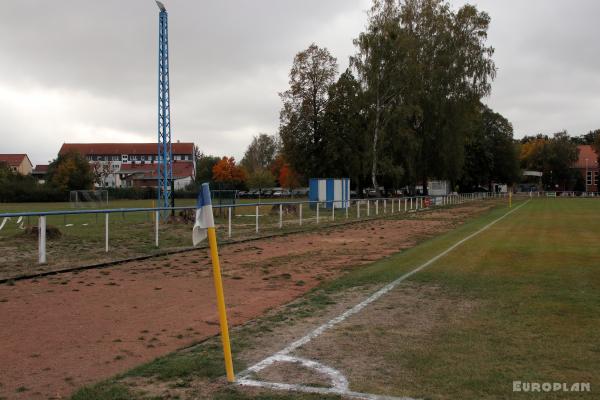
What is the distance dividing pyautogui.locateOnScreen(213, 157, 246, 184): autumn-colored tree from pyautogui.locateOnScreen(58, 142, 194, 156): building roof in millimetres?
36629

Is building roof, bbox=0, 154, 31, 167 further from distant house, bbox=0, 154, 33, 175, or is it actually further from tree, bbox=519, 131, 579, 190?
tree, bbox=519, 131, 579, 190

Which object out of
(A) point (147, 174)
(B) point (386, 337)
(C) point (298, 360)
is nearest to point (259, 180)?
(A) point (147, 174)

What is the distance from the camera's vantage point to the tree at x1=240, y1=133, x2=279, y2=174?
433 feet

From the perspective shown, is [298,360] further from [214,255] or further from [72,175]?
[72,175]

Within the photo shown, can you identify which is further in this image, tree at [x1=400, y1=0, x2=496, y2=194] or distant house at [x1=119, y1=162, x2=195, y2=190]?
distant house at [x1=119, y1=162, x2=195, y2=190]

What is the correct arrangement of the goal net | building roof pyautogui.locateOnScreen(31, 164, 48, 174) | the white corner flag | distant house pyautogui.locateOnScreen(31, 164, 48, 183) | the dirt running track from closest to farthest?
1. the white corner flag
2. the dirt running track
3. the goal net
4. distant house pyautogui.locateOnScreen(31, 164, 48, 183)
5. building roof pyautogui.locateOnScreen(31, 164, 48, 174)

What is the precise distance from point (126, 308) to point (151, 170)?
116m

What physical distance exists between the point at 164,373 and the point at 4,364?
62.9 inches

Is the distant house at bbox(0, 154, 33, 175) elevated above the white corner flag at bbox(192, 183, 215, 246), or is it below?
above

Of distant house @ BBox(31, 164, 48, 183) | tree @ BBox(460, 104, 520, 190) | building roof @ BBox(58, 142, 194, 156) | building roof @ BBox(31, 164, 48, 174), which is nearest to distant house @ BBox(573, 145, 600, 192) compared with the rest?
tree @ BBox(460, 104, 520, 190)

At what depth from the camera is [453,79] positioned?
152 ft

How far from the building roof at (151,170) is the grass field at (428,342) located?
346 ft

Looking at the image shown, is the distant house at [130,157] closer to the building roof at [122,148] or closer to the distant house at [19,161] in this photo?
the building roof at [122,148]

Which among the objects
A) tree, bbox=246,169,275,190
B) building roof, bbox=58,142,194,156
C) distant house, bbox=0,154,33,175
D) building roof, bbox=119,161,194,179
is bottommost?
tree, bbox=246,169,275,190
